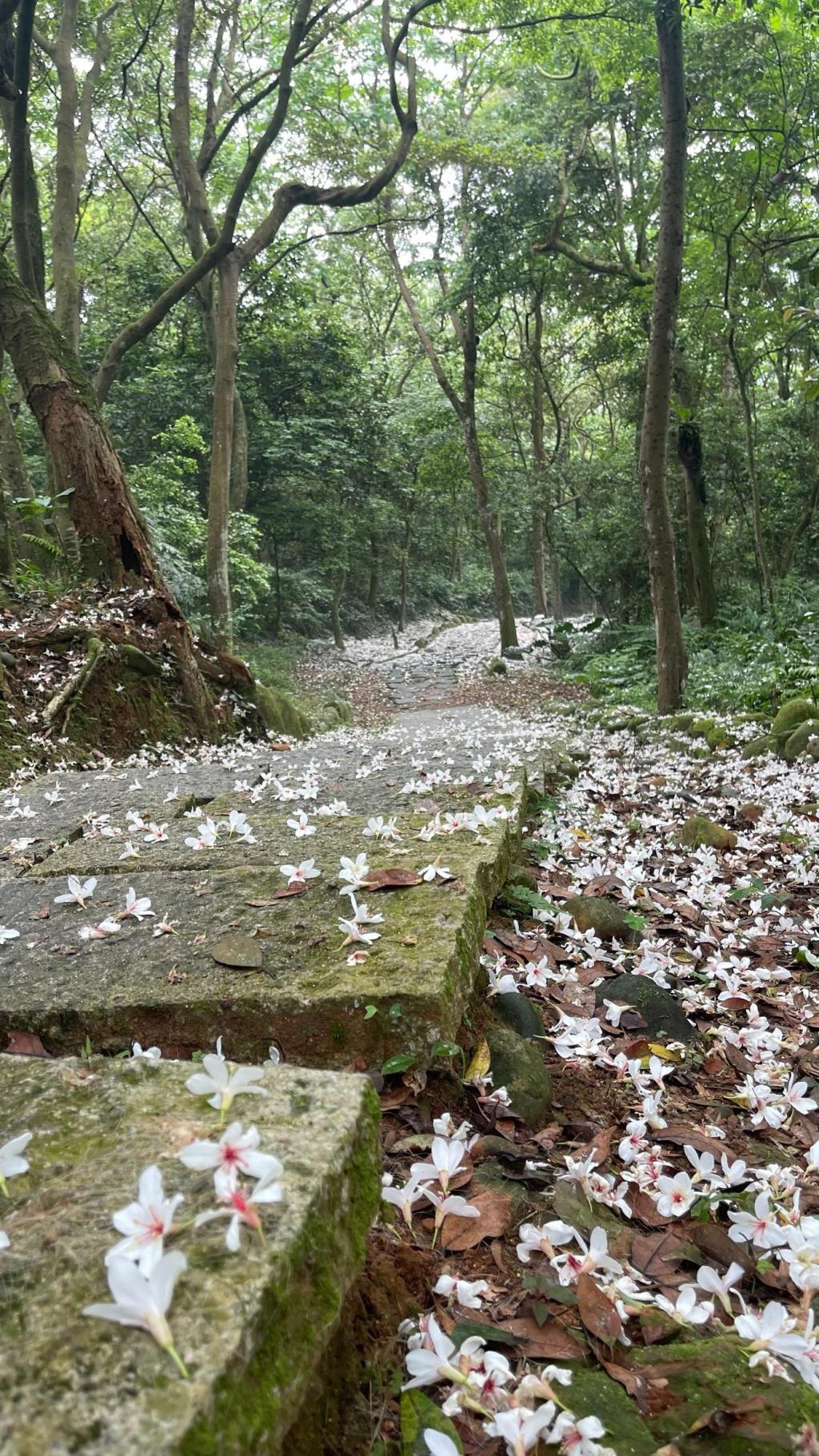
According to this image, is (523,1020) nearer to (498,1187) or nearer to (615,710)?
(498,1187)

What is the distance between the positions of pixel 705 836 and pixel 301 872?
121 inches

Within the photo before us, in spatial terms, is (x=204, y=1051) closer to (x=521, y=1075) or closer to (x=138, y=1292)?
(x=521, y=1075)

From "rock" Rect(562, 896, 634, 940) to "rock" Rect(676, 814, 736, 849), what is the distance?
5.23 ft

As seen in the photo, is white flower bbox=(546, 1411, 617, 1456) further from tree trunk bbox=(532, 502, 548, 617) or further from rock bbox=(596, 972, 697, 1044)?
tree trunk bbox=(532, 502, 548, 617)

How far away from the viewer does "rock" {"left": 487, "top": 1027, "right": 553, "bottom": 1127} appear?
1760 mm

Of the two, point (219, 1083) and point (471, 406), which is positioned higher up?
point (471, 406)

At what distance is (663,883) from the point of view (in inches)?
148

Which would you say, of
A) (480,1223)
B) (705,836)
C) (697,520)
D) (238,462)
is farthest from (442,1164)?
(238,462)

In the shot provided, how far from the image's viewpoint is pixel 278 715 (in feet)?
28.0

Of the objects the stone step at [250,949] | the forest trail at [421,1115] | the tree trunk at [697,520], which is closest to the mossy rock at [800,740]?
the forest trail at [421,1115]

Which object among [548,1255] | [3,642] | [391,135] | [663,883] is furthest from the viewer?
[391,135]

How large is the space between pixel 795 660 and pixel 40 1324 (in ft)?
31.5

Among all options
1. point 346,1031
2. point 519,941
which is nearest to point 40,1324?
point 346,1031

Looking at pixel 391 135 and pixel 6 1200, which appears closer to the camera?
pixel 6 1200
